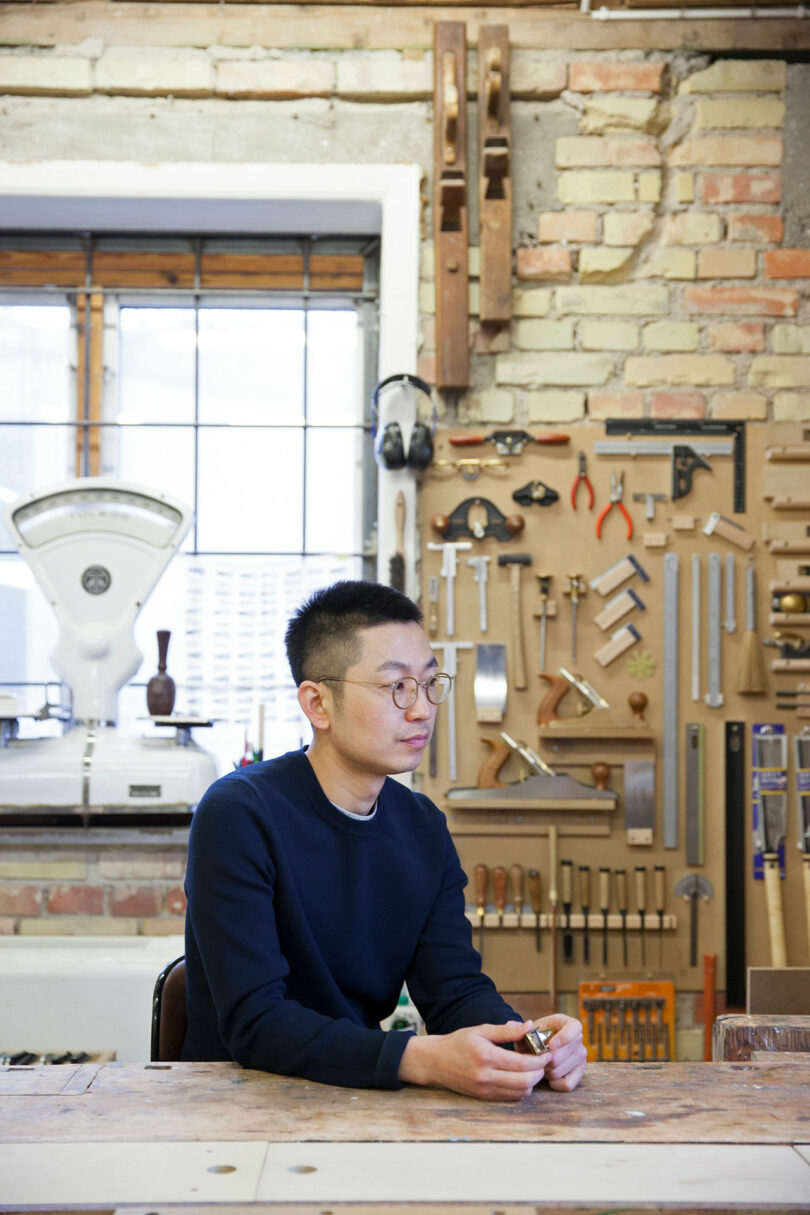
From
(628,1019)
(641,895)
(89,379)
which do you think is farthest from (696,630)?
(89,379)

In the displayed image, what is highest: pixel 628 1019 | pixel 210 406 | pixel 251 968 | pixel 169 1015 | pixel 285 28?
pixel 285 28

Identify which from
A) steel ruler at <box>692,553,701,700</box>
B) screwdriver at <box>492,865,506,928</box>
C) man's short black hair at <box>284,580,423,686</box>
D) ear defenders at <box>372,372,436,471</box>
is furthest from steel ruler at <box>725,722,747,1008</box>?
man's short black hair at <box>284,580,423,686</box>

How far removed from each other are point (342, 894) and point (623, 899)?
177 cm

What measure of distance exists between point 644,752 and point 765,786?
1.17ft

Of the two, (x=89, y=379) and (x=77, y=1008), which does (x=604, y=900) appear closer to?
(x=77, y=1008)

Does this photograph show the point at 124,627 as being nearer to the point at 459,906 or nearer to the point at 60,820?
the point at 60,820

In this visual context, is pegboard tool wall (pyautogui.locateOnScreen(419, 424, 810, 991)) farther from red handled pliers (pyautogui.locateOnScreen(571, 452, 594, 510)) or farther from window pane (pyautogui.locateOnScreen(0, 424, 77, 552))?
window pane (pyautogui.locateOnScreen(0, 424, 77, 552))

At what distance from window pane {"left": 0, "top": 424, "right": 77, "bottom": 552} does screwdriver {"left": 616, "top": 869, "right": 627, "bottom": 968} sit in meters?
2.09

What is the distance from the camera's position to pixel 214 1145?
118 cm

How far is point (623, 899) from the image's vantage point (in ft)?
10.6

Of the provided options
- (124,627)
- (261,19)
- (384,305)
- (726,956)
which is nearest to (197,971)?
(124,627)

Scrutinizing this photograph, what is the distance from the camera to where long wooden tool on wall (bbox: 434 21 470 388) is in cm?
330

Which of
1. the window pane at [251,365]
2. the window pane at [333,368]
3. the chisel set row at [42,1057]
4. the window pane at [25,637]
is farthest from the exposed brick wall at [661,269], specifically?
the chisel set row at [42,1057]

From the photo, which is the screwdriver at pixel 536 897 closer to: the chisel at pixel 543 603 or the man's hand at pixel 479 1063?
the chisel at pixel 543 603
